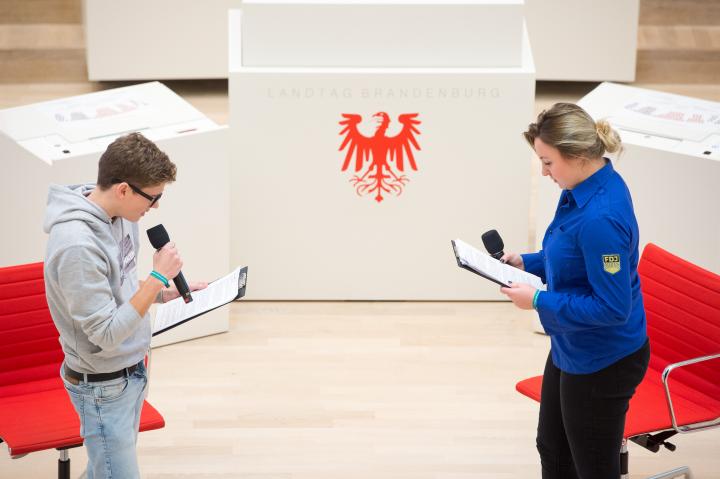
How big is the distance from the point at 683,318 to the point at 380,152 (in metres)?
2.17

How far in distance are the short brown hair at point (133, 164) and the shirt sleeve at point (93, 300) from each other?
0.75ft

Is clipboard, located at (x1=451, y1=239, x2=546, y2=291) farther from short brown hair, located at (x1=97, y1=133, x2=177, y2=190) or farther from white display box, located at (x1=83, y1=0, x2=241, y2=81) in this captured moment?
white display box, located at (x1=83, y1=0, x2=241, y2=81)

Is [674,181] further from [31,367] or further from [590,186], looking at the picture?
[31,367]

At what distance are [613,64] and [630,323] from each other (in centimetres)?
568

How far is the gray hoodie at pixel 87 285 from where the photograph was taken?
2.83m

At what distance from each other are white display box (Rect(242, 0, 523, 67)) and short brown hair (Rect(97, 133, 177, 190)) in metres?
2.70

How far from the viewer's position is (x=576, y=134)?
3.00 meters

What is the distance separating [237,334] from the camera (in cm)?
543

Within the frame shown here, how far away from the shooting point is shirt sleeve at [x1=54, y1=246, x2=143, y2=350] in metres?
2.82

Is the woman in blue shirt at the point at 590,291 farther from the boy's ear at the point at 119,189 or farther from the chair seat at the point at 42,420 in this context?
the chair seat at the point at 42,420

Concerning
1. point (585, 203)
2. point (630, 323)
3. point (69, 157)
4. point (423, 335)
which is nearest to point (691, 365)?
point (630, 323)

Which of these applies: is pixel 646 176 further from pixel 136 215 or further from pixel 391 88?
pixel 136 215

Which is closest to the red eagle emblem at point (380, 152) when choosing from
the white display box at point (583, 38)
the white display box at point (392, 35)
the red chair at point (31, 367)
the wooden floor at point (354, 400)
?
the white display box at point (392, 35)

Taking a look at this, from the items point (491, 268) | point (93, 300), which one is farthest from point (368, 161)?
point (93, 300)
